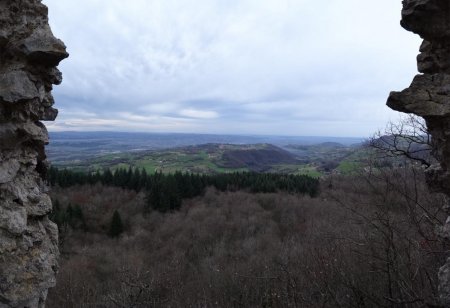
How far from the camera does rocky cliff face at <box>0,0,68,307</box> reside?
590 centimetres

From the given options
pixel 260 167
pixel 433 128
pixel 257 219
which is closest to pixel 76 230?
pixel 257 219

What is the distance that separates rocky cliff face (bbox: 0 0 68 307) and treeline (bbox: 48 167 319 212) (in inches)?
2113

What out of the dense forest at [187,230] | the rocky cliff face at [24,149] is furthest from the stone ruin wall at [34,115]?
the dense forest at [187,230]

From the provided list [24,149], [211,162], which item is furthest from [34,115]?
[211,162]

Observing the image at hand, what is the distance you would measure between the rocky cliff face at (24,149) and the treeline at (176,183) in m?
53.7

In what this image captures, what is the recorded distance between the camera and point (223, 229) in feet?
168

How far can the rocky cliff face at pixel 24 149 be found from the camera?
232 inches

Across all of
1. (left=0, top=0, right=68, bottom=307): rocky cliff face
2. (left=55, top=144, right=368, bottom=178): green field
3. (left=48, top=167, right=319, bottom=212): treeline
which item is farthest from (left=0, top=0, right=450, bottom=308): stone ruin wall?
(left=55, top=144, right=368, bottom=178): green field

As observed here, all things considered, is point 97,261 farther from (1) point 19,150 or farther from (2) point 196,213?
(1) point 19,150

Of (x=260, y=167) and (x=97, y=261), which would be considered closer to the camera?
(x=97, y=261)

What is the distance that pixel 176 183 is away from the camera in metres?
64.0

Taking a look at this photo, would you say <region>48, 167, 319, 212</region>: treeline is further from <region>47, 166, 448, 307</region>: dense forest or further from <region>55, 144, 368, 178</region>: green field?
<region>55, 144, 368, 178</region>: green field

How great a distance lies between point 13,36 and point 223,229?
4636cm

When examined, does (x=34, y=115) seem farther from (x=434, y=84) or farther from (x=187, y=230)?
(x=187, y=230)
